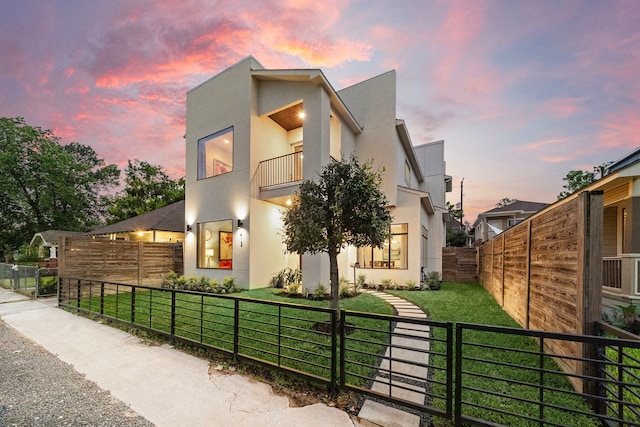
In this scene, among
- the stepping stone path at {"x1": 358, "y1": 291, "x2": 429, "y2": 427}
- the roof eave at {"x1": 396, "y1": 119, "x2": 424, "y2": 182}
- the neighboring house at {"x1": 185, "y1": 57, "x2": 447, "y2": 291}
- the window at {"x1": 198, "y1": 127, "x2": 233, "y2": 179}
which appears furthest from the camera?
the roof eave at {"x1": 396, "y1": 119, "x2": 424, "y2": 182}

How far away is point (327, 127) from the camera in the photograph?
→ 8.70 m

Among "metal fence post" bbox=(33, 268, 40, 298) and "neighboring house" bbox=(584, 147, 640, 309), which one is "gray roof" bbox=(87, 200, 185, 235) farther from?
"neighboring house" bbox=(584, 147, 640, 309)

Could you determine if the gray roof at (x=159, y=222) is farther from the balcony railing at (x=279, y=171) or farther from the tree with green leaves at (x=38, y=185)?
the tree with green leaves at (x=38, y=185)

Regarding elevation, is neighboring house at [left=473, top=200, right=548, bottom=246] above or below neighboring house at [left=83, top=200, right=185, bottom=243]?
above

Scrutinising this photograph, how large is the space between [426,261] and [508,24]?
29.9 ft

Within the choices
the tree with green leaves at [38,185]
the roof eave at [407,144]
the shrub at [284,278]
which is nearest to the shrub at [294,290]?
the shrub at [284,278]

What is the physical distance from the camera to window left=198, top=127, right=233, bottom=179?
33.8 feet

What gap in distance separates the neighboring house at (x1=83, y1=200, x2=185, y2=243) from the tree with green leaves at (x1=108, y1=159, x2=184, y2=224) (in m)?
5.87

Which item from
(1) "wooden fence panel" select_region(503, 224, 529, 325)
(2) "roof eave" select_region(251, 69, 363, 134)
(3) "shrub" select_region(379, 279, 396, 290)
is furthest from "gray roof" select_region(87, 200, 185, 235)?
(1) "wooden fence panel" select_region(503, 224, 529, 325)

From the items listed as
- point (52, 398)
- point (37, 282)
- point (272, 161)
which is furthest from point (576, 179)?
point (37, 282)

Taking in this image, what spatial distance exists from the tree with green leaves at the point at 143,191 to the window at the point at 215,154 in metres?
12.2

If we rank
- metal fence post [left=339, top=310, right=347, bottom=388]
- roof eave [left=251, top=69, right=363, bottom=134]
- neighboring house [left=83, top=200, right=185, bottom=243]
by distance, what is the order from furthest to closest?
neighboring house [left=83, top=200, right=185, bottom=243] → roof eave [left=251, top=69, right=363, bottom=134] → metal fence post [left=339, top=310, right=347, bottom=388]

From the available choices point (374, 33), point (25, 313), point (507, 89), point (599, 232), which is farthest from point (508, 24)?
point (25, 313)

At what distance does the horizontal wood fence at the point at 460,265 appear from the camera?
12750 millimetres
